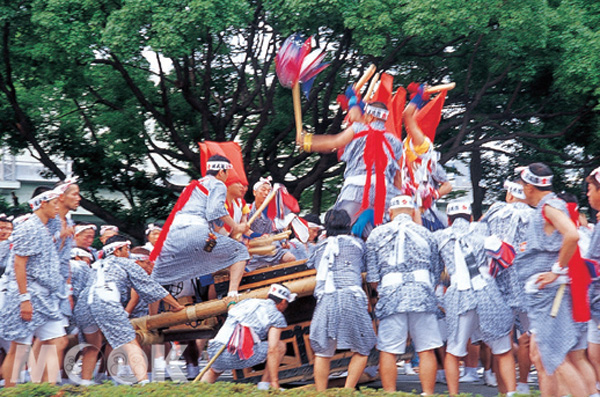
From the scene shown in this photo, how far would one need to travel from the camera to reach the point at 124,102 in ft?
48.6

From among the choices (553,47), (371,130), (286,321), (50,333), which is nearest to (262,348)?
(286,321)

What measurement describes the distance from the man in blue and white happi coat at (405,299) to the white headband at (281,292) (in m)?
0.89

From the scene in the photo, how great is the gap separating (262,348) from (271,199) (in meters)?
2.40

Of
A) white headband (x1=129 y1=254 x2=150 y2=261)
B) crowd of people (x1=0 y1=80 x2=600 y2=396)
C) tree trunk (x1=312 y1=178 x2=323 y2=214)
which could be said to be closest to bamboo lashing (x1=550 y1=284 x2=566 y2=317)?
crowd of people (x1=0 y1=80 x2=600 y2=396)

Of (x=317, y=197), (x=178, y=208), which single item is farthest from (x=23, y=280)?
(x=317, y=197)

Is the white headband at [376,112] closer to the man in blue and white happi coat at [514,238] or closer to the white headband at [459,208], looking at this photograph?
the white headband at [459,208]

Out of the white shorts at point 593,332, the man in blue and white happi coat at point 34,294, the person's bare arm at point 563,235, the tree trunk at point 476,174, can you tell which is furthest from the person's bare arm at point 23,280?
the tree trunk at point 476,174

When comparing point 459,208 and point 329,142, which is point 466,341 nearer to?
point 459,208

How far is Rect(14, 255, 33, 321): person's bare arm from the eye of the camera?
6145 millimetres

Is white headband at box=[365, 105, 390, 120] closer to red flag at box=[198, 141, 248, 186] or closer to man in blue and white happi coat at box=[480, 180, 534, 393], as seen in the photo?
man in blue and white happi coat at box=[480, 180, 534, 393]

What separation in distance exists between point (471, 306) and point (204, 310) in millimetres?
2434

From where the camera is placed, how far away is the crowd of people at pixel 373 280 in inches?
215

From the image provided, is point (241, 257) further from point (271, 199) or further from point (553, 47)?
point (553, 47)

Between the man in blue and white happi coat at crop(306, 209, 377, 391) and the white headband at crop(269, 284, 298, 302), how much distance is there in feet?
1.34
